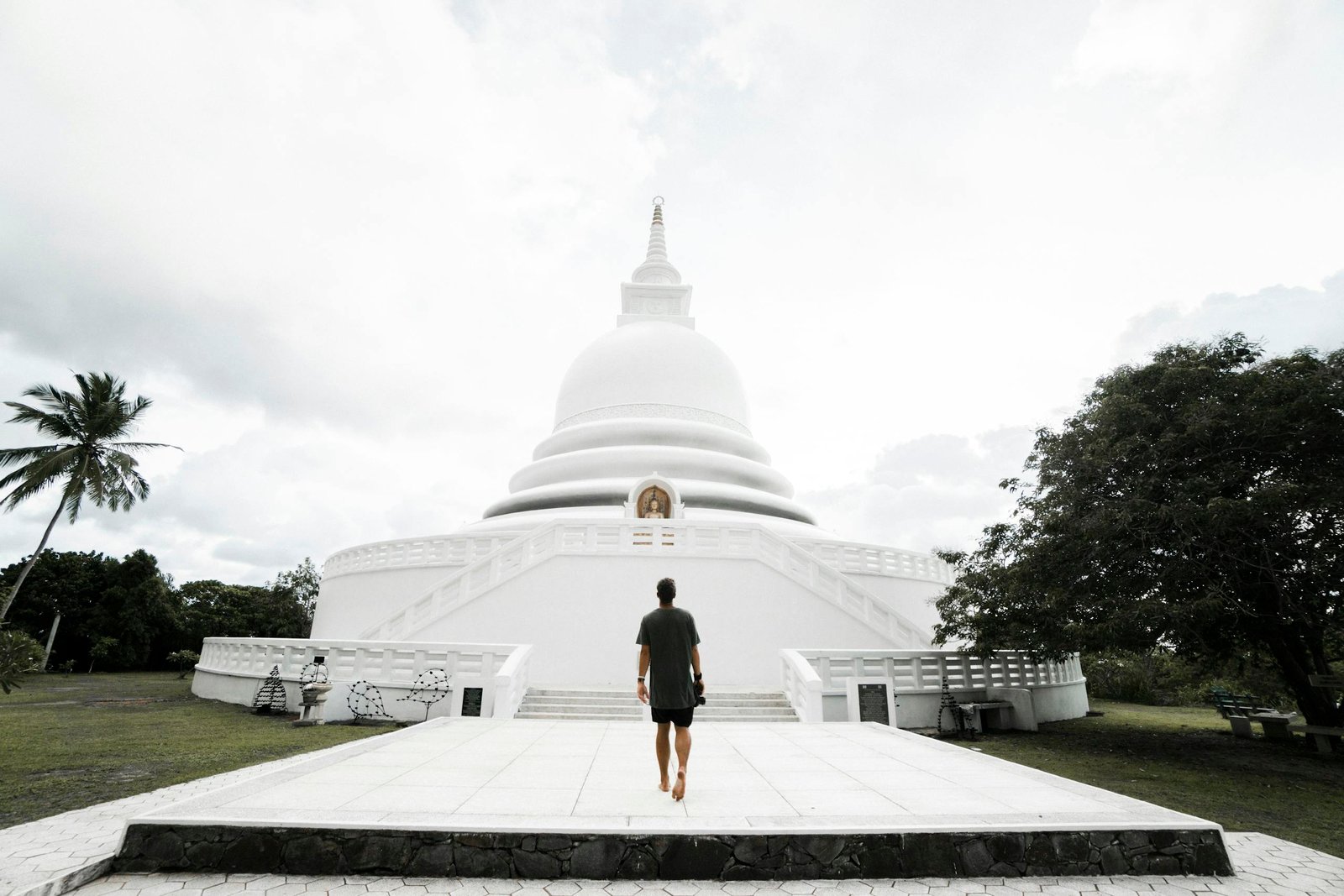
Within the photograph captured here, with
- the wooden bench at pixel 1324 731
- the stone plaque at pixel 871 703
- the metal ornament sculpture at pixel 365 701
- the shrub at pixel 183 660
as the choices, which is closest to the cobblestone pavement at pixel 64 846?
the metal ornament sculpture at pixel 365 701

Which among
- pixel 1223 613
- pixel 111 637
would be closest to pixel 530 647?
pixel 1223 613

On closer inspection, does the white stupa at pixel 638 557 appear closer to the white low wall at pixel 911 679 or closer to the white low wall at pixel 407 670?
the white low wall at pixel 407 670

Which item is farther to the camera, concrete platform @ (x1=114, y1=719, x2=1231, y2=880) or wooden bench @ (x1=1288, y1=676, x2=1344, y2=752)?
wooden bench @ (x1=1288, y1=676, x2=1344, y2=752)

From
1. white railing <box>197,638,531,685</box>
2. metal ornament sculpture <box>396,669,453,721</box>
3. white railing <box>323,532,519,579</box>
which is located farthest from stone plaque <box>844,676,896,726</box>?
white railing <box>323,532,519,579</box>

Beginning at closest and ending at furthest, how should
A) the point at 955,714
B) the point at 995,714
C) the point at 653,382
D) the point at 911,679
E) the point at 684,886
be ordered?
the point at 684,886
the point at 955,714
the point at 911,679
the point at 995,714
the point at 653,382

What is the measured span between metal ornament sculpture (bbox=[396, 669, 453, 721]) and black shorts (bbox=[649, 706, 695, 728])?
7.53 m

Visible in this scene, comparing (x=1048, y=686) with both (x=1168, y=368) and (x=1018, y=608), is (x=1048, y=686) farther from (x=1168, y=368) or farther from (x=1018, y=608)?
(x=1168, y=368)

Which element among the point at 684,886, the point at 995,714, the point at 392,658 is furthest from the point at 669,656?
the point at 995,714

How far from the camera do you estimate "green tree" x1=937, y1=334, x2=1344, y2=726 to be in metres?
9.85

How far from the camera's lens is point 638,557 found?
51.9 feet

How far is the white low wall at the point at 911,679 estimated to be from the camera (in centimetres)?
1174

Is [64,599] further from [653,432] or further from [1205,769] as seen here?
[1205,769]

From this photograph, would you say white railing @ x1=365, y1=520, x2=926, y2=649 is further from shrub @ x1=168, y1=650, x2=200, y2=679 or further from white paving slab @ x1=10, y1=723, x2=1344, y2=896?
shrub @ x1=168, y1=650, x2=200, y2=679

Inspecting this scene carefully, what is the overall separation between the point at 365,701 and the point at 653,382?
1787 cm
